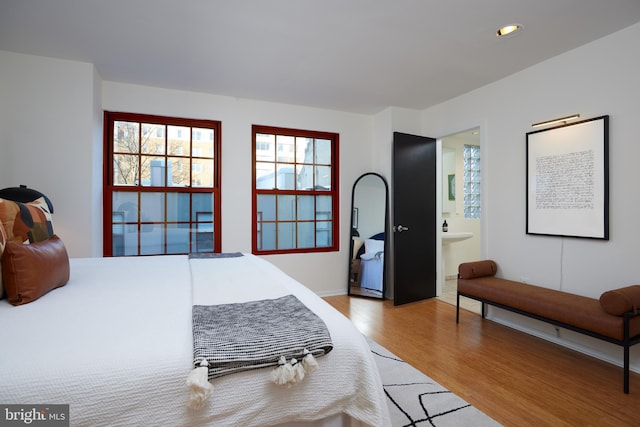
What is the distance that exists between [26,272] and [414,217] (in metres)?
3.85

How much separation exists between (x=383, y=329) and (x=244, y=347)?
8.25 feet

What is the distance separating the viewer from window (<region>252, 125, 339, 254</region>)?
4234mm

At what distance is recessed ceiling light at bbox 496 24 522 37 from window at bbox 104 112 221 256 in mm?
3079

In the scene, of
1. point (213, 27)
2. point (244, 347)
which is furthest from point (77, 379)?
point (213, 27)

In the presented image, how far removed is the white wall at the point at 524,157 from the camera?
2.48m

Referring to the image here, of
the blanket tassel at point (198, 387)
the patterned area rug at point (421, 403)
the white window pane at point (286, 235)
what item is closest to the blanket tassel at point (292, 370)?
the blanket tassel at point (198, 387)

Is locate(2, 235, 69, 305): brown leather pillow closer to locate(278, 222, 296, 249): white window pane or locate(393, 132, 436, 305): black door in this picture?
locate(278, 222, 296, 249): white window pane

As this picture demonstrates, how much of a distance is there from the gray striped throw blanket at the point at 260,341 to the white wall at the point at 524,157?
2740 millimetres

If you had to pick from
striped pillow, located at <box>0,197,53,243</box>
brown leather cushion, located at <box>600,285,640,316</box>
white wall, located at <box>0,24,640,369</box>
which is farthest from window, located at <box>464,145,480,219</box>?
striped pillow, located at <box>0,197,53,243</box>

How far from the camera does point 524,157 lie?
128 inches

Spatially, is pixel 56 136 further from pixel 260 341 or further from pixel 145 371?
pixel 260 341

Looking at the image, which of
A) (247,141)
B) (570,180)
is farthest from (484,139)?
(247,141)

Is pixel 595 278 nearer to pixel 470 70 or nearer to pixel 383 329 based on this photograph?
pixel 383 329

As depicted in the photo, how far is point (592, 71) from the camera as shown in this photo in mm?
2699
